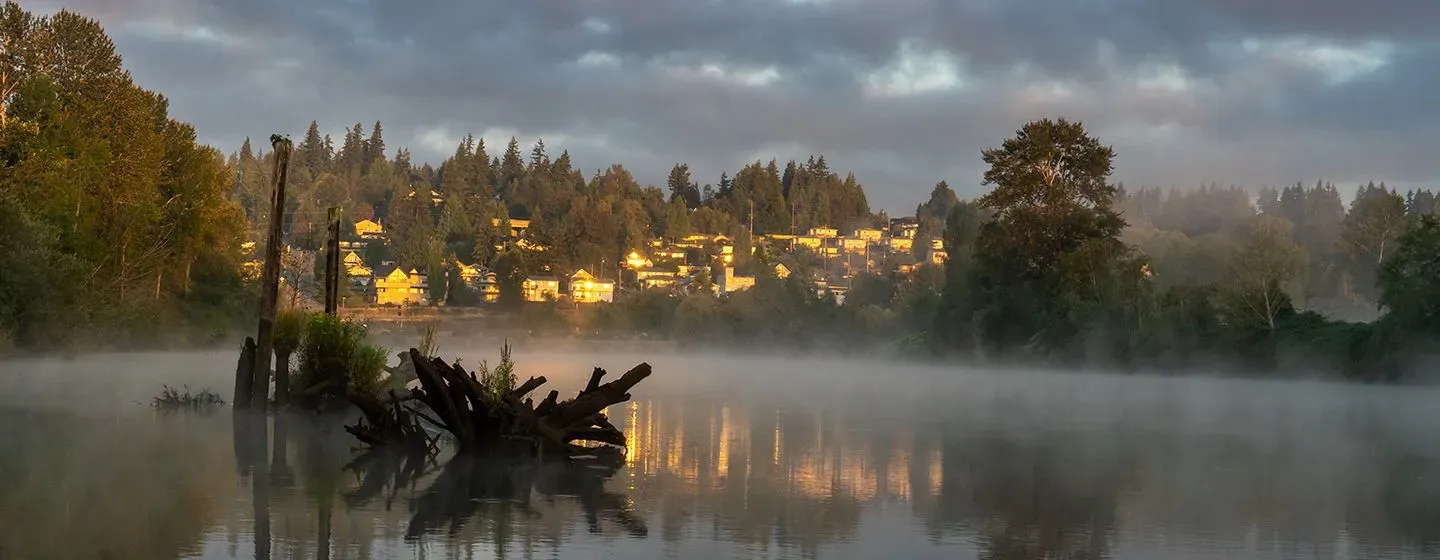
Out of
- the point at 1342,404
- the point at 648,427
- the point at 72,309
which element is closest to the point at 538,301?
the point at 72,309

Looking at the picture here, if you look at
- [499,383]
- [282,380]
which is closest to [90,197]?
[282,380]

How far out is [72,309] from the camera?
60.8 metres

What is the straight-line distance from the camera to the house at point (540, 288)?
179m

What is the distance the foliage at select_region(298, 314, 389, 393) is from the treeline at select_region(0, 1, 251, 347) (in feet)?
103

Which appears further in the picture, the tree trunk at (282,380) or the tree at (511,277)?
the tree at (511,277)

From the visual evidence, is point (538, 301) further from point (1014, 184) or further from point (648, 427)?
point (648, 427)

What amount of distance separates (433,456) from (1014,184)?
207 ft

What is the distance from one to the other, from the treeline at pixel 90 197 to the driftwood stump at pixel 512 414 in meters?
39.5

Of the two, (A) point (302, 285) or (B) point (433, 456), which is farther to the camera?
(A) point (302, 285)

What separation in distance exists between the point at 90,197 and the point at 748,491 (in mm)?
56408

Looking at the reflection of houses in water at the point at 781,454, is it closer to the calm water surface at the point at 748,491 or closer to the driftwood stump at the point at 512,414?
the calm water surface at the point at 748,491

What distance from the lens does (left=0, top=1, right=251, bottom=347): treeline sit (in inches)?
2288

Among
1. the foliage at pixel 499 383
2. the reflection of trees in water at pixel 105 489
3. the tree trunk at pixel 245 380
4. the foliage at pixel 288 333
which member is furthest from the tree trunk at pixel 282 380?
the foliage at pixel 499 383

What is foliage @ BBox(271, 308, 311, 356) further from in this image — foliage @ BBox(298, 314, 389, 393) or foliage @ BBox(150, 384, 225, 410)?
foliage @ BBox(150, 384, 225, 410)
